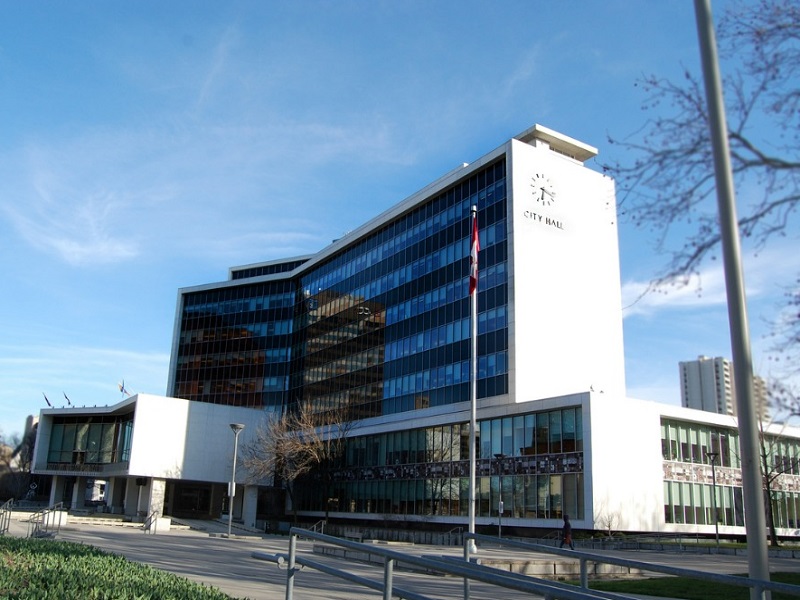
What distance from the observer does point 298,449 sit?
5966 cm

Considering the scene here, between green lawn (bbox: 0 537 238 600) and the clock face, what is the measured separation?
45462 mm

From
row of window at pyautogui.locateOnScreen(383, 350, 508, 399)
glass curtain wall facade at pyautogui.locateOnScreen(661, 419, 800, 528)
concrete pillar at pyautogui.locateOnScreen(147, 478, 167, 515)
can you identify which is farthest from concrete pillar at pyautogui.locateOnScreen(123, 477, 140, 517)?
glass curtain wall facade at pyautogui.locateOnScreen(661, 419, 800, 528)

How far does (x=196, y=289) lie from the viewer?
94500mm

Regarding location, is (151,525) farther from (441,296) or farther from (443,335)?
(441,296)

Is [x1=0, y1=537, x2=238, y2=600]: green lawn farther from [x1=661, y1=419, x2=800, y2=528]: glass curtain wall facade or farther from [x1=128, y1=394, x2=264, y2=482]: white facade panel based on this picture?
[x1=128, y1=394, x2=264, y2=482]: white facade panel

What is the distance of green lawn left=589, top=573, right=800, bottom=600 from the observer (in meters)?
14.8

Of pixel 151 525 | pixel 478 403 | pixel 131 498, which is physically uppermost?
pixel 478 403

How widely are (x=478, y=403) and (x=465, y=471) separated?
476cm

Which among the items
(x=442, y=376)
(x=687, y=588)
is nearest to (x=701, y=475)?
(x=442, y=376)

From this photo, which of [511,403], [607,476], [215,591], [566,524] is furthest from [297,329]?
[215,591]

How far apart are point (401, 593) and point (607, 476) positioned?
121 ft

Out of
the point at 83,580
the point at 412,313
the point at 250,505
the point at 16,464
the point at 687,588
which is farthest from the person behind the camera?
the point at 16,464

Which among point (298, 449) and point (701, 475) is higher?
point (298, 449)

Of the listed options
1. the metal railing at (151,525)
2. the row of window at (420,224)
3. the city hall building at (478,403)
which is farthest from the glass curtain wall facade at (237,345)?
the metal railing at (151,525)
